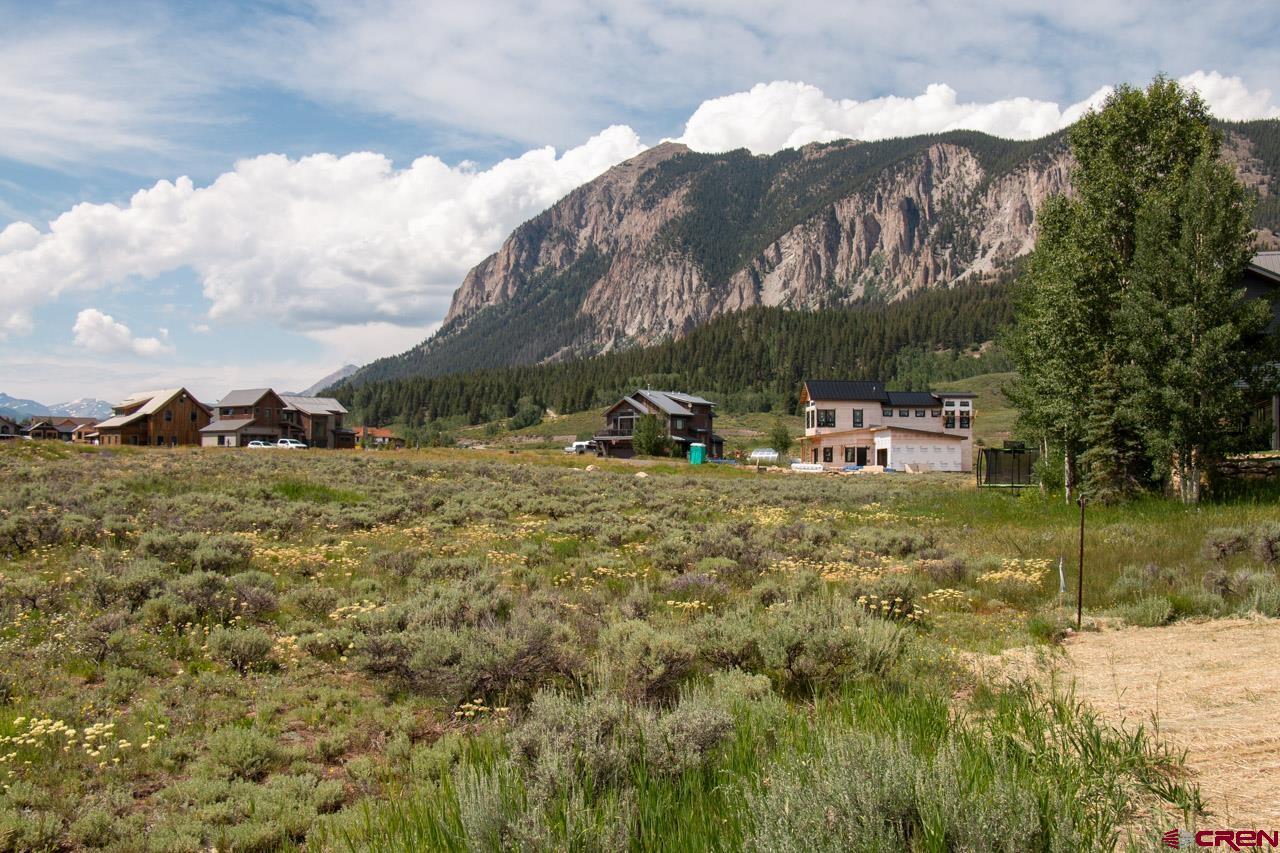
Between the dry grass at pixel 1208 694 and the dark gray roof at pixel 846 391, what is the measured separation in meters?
72.2

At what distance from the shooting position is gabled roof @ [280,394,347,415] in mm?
100812

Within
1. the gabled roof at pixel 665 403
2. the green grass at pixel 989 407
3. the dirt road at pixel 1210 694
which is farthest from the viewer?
the green grass at pixel 989 407

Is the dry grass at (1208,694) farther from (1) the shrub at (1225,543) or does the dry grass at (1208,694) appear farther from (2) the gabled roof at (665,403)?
(2) the gabled roof at (665,403)

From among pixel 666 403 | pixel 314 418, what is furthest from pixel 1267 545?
pixel 314 418

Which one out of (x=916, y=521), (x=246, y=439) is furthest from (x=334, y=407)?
(x=916, y=521)

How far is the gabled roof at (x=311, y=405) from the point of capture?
331 feet

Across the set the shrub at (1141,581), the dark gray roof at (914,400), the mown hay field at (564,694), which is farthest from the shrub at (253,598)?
the dark gray roof at (914,400)

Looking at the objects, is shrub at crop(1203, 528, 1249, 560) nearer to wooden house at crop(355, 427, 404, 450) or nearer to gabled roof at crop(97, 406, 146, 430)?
gabled roof at crop(97, 406, 146, 430)

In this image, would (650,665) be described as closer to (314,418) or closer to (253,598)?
(253,598)

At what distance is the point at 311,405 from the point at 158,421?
1865cm

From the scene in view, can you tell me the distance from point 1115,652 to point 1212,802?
4.26m

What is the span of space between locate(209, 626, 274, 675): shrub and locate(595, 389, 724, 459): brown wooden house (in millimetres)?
78426

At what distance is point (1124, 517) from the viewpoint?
1938 centimetres

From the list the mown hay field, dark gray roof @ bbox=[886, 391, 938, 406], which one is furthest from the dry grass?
dark gray roof @ bbox=[886, 391, 938, 406]
